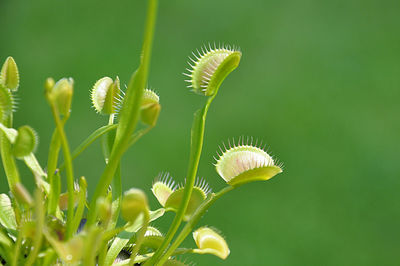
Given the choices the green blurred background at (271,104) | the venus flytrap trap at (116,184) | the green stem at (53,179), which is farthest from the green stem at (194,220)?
the green blurred background at (271,104)

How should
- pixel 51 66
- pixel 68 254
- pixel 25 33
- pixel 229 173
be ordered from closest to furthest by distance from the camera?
pixel 68 254
pixel 229 173
pixel 51 66
pixel 25 33

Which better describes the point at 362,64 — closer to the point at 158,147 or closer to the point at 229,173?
the point at 158,147

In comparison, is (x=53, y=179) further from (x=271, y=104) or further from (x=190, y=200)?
(x=271, y=104)

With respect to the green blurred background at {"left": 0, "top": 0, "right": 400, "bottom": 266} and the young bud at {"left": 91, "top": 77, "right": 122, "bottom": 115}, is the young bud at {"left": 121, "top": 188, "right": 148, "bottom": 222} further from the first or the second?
A: the green blurred background at {"left": 0, "top": 0, "right": 400, "bottom": 266}

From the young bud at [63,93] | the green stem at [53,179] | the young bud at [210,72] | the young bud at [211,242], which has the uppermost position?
the young bud at [210,72]

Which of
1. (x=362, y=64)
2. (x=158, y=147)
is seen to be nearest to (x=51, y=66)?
(x=158, y=147)

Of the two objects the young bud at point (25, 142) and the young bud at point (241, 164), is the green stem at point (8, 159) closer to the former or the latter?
the young bud at point (25, 142)
